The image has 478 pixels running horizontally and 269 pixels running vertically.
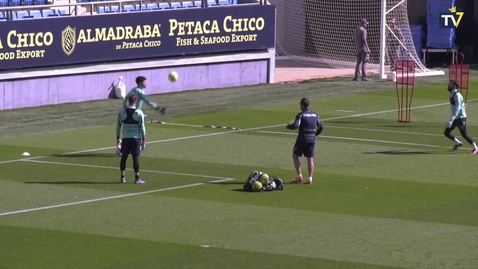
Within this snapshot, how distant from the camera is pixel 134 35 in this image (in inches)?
1396

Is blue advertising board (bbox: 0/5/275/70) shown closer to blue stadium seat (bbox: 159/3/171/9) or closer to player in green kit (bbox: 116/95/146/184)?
blue stadium seat (bbox: 159/3/171/9)

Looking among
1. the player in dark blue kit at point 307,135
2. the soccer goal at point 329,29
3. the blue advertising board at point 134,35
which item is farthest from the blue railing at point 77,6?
the player in dark blue kit at point 307,135

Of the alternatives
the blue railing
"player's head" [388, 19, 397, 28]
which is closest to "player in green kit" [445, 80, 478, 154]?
the blue railing

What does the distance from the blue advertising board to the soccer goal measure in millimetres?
6027

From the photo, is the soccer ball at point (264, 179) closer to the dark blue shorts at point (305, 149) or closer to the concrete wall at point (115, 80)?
the dark blue shorts at point (305, 149)

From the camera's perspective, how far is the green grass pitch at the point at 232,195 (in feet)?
51.0

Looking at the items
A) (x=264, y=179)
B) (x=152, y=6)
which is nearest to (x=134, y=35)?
(x=152, y=6)

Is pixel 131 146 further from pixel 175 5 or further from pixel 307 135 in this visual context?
pixel 175 5

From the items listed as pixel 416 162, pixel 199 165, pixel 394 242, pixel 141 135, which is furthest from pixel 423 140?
pixel 394 242

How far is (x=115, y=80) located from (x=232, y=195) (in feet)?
51.7

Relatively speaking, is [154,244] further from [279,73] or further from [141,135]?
[279,73]

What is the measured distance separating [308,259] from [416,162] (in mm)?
9298

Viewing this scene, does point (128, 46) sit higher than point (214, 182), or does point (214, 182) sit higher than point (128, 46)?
point (128, 46)

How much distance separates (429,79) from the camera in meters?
41.1
